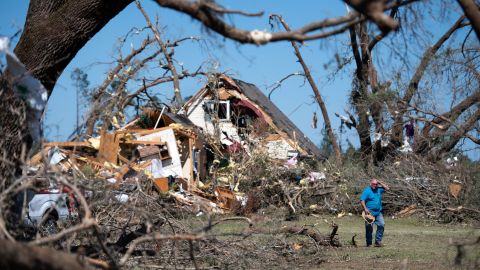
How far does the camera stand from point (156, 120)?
26.6 m

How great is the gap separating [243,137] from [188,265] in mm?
18395

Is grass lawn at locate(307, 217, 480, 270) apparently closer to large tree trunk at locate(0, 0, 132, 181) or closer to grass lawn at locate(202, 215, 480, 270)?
grass lawn at locate(202, 215, 480, 270)

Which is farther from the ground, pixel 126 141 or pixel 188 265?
pixel 126 141

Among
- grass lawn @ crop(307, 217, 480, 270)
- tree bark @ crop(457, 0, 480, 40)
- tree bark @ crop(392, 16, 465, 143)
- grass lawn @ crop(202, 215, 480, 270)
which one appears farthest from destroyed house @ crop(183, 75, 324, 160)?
tree bark @ crop(457, 0, 480, 40)

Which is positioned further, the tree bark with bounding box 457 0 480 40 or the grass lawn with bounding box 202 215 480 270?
the grass lawn with bounding box 202 215 480 270

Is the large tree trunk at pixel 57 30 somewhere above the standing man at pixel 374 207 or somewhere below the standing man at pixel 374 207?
above

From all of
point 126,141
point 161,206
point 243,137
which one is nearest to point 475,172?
point 243,137

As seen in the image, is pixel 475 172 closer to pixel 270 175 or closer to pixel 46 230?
pixel 270 175

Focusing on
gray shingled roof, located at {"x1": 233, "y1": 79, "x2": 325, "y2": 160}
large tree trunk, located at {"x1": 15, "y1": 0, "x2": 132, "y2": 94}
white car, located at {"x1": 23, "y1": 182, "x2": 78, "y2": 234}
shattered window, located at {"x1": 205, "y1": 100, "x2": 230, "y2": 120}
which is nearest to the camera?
white car, located at {"x1": 23, "y1": 182, "x2": 78, "y2": 234}

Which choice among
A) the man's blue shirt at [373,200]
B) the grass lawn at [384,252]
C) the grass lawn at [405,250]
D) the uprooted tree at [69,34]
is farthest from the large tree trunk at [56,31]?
the man's blue shirt at [373,200]

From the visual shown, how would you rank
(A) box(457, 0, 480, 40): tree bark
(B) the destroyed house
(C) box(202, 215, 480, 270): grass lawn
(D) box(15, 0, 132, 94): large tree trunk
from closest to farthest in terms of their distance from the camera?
1. (A) box(457, 0, 480, 40): tree bark
2. (D) box(15, 0, 132, 94): large tree trunk
3. (C) box(202, 215, 480, 270): grass lawn
4. (B) the destroyed house

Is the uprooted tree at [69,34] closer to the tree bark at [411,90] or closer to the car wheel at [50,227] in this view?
the car wheel at [50,227]

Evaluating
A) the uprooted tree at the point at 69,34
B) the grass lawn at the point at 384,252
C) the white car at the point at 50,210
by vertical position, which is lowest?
the grass lawn at the point at 384,252

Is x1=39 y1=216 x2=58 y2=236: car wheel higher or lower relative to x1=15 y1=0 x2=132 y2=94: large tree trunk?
lower
